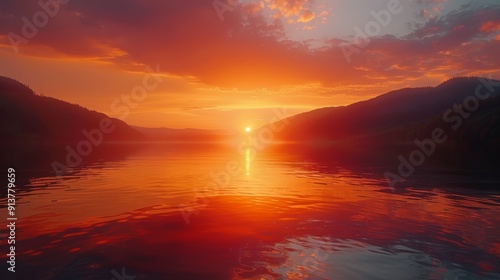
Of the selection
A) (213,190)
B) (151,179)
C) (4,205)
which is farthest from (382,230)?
(151,179)

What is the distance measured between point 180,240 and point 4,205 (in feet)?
54.5

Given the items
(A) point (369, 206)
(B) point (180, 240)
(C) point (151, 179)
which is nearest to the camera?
(B) point (180, 240)

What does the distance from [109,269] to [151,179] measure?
1235 inches

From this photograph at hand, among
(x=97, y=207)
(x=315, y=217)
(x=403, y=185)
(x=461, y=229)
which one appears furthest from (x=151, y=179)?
(x=461, y=229)

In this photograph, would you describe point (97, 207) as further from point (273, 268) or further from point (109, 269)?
point (273, 268)

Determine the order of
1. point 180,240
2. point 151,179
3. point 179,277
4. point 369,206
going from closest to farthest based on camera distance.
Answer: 1. point 179,277
2. point 180,240
3. point 369,206
4. point 151,179

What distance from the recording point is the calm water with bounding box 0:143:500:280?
13.6m

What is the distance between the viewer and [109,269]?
13.5m

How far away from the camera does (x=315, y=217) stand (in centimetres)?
2336

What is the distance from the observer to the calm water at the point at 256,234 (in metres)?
13.6

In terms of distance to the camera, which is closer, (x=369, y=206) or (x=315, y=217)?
(x=315, y=217)

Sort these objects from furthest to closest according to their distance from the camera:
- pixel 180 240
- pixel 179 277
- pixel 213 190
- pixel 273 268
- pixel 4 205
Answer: pixel 213 190 → pixel 4 205 → pixel 180 240 → pixel 273 268 → pixel 179 277

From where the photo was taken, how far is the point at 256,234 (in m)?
19.1

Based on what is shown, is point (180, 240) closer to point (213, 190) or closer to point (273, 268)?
point (273, 268)
